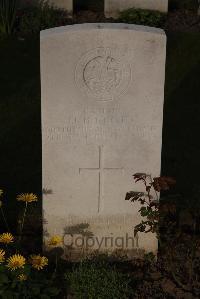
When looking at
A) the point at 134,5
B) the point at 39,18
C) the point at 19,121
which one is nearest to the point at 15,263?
the point at 19,121

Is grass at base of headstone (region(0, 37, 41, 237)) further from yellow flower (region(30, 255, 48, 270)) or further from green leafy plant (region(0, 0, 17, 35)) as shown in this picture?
yellow flower (region(30, 255, 48, 270))

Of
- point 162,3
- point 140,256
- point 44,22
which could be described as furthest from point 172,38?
point 140,256

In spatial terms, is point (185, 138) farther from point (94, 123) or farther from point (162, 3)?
point (162, 3)

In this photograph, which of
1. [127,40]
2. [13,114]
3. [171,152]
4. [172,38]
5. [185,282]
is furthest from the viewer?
[172,38]

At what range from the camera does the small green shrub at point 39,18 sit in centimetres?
996

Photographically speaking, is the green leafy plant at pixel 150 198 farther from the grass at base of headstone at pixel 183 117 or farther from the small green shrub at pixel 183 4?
the small green shrub at pixel 183 4

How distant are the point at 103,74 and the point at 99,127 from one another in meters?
0.39

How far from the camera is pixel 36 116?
760 cm

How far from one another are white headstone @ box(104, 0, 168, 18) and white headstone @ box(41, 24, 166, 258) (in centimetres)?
635

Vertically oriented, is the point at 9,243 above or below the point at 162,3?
below

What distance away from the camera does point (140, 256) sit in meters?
5.08

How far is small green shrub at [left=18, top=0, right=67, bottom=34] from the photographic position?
996 centimetres

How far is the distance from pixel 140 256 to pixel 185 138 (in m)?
2.44

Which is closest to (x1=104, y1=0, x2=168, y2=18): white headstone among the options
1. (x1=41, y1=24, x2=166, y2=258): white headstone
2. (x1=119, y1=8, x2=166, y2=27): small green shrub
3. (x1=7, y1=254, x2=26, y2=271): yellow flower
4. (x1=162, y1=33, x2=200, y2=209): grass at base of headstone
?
(x1=119, y1=8, x2=166, y2=27): small green shrub
